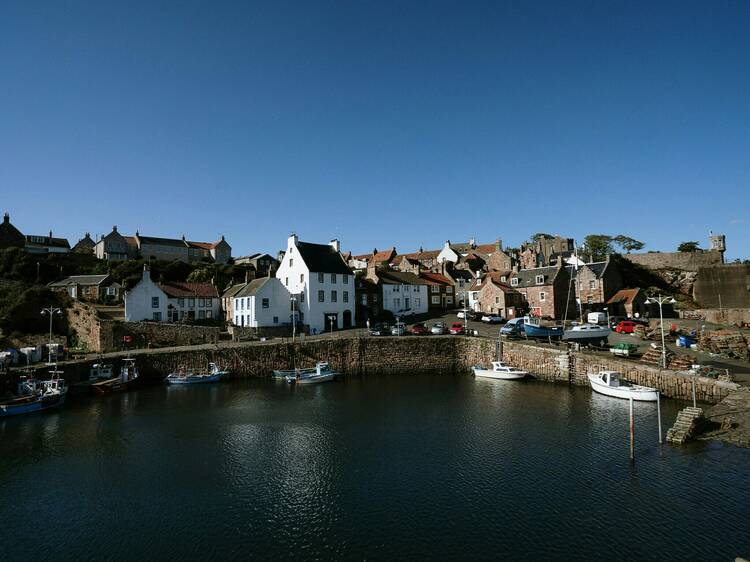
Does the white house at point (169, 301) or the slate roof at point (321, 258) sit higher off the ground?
the slate roof at point (321, 258)

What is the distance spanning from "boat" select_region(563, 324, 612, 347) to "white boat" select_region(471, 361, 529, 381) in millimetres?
6595

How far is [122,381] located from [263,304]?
65.3 ft

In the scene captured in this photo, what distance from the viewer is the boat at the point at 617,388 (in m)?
31.8

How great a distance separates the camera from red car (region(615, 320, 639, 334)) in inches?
1969

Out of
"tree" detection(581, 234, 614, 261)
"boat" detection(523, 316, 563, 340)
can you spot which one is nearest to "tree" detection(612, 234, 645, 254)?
"tree" detection(581, 234, 614, 261)

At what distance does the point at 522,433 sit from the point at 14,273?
7681cm

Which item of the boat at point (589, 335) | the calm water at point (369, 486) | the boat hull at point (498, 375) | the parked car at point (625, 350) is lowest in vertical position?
the calm water at point (369, 486)

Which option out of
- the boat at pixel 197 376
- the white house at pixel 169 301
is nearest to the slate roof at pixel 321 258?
the white house at pixel 169 301

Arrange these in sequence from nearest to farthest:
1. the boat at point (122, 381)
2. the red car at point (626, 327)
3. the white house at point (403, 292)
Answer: the boat at point (122, 381) < the red car at point (626, 327) < the white house at point (403, 292)

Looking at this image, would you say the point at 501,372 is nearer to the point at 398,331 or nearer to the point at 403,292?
the point at 398,331

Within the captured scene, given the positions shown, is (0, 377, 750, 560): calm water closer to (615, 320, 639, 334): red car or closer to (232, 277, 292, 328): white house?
(615, 320, 639, 334): red car

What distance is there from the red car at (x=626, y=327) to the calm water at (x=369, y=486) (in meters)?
21.7

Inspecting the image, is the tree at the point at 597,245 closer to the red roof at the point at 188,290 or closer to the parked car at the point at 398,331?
the parked car at the point at 398,331

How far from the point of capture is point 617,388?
33625mm
